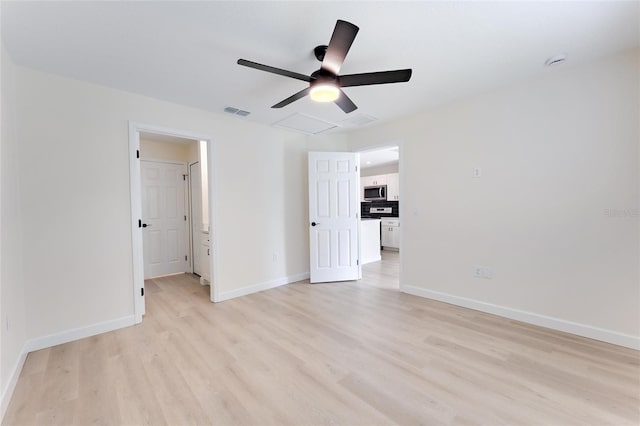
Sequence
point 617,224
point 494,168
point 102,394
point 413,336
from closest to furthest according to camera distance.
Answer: point 102,394, point 617,224, point 413,336, point 494,168

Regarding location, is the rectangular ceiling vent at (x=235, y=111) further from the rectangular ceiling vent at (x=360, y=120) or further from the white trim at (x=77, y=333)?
the white trim at (x=77, y=333)

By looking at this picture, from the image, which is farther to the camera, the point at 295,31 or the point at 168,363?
the point at 168,363

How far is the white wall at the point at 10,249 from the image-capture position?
5.77 feet

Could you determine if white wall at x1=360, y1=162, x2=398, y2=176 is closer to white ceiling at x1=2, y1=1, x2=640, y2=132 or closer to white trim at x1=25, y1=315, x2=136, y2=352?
white ceiling at x1=2, y1=1, x2=640, y2=132

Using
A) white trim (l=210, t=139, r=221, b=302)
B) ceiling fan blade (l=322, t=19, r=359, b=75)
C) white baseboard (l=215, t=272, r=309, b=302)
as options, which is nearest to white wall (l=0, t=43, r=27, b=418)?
white trim (l=210, t=139, r=221, b=302)

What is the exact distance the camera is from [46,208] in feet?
7.79

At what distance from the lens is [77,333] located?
2496 mm

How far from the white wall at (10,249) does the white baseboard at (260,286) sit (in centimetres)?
173

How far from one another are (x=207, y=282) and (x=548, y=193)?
4.47m

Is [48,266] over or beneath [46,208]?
beneath

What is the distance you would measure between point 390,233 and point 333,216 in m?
3.18

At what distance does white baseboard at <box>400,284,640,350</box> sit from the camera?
223cm

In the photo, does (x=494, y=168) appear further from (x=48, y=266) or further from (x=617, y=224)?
(x=48, y=266)

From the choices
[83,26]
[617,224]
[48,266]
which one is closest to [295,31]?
[83,26]
